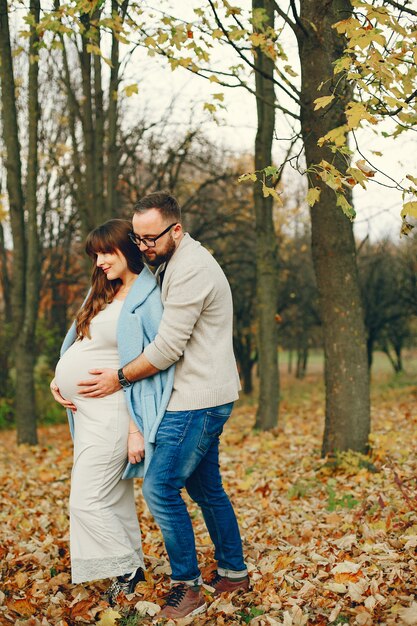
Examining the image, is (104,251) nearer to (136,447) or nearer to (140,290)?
(140,290)

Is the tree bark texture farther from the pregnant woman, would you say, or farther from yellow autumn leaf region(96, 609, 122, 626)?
yellow autumn leaf region(96, 609, 122, 626)

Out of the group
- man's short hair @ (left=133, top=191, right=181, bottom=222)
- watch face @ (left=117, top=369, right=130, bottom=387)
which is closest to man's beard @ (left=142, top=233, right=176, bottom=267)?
man's short hair @ (left=133, top=191, right=181, bottom=222)

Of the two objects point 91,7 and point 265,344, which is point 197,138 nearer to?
point 265,344

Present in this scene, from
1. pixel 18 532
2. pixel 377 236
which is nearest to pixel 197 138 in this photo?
pixel 18 532

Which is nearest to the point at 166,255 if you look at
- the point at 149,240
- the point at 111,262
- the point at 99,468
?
the point at 149,240

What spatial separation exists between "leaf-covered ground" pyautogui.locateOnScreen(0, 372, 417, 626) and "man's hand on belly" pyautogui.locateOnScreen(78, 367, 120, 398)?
45.5 inches

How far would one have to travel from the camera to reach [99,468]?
3650mm

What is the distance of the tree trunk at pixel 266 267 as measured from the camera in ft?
32.8

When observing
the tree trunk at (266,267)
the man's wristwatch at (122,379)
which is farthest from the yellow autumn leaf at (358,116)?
the tree trunk at (266,267)

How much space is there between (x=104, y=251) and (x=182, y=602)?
6.43 feet

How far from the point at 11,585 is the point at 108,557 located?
777 millimetres

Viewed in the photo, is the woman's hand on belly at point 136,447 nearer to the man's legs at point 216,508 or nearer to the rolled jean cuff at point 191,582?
the man's legs at point 216,508

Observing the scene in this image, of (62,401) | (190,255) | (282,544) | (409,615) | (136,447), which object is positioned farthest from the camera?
(282,544)

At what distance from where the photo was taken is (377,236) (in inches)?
1054
